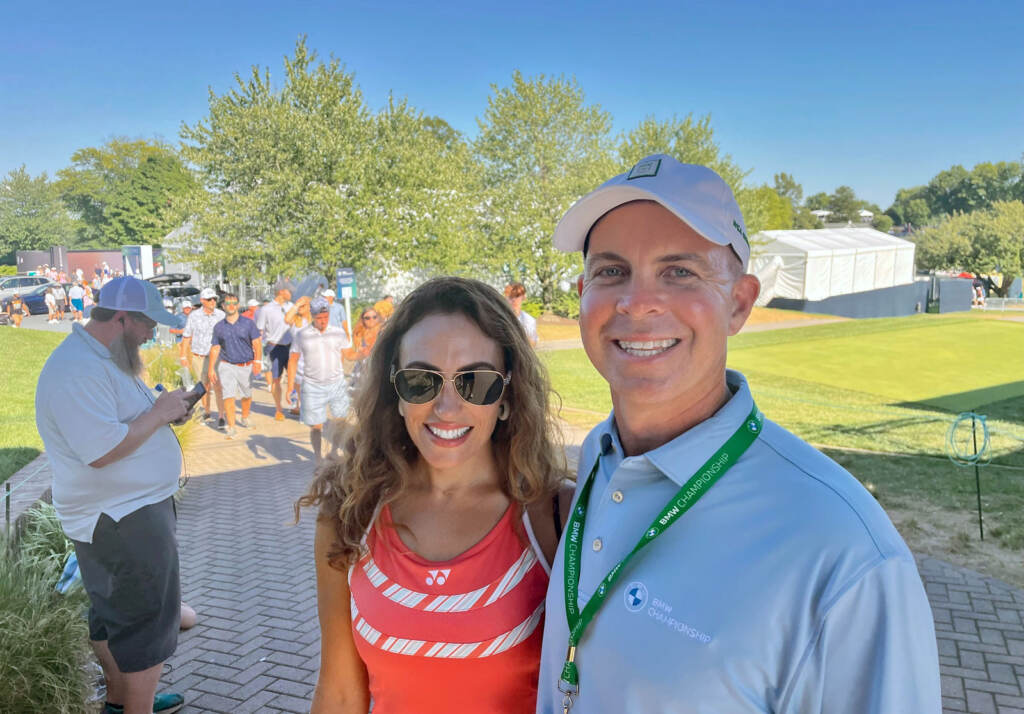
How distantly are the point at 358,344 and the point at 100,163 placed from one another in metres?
82.9

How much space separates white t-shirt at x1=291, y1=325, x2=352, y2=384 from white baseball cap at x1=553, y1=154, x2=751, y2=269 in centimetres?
793

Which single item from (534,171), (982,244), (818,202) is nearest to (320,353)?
(534,171)

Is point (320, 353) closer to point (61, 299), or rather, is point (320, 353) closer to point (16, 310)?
point (16, 310)

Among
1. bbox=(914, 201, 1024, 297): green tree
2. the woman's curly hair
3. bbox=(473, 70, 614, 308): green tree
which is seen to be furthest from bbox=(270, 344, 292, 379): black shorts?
bbox=(914, 201, 1024, 297): green tree

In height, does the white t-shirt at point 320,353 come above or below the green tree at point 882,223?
below

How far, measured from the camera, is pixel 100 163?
7862 centimetres

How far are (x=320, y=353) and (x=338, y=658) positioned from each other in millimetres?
7409

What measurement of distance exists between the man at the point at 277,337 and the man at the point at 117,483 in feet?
28.1

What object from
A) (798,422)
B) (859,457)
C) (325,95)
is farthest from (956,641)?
(325,95)

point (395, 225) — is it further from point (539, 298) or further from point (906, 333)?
point (906, 333)

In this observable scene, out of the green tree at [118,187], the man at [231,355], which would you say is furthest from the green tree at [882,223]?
the man at [231,355]

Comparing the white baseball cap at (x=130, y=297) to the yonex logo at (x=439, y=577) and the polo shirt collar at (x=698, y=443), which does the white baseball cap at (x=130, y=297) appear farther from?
the polo shirt collar at (x=698, y=443)

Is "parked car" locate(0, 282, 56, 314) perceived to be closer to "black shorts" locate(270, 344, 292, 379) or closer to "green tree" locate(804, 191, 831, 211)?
"black shorts" locate(270, 344, 292, 379)

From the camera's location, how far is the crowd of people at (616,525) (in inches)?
48.4
